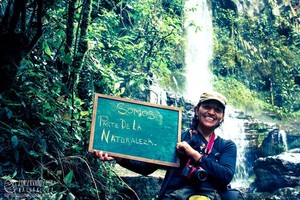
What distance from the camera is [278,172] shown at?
9.27 metres

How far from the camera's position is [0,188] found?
2.07m

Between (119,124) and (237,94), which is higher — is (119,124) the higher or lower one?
the lower one

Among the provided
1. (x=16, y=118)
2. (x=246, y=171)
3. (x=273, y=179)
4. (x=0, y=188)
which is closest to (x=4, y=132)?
(x=16, y=118)

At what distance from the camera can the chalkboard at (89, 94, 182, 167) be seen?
2.17 m

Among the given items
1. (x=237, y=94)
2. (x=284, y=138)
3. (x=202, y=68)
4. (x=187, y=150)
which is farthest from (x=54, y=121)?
(x=237, y=94)

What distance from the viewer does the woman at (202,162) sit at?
6.39 ft

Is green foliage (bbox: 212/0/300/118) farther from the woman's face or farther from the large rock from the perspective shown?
the woman's face

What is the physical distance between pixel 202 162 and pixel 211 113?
0.37m

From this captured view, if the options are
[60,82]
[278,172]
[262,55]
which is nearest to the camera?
[60,82]

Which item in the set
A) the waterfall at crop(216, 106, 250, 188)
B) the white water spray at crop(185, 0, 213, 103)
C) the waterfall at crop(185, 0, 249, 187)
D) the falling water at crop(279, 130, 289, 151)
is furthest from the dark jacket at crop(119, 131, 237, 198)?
the white water spray at crop(185, 0, 213, 103)

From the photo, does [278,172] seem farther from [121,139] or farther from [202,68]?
[121,139]

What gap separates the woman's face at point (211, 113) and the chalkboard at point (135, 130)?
19 centimetres

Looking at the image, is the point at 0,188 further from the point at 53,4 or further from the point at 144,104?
the point at 53,4

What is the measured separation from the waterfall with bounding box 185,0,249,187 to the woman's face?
371 inches
